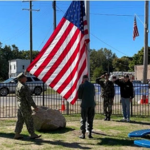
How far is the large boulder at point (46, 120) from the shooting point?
28.8ft

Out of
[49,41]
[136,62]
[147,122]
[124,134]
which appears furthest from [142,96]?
[136,62]

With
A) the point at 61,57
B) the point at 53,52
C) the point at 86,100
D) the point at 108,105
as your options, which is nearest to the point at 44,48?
the point at 53,52

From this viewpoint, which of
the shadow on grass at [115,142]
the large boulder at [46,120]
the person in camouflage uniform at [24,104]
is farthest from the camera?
the large boulder at [46,120]

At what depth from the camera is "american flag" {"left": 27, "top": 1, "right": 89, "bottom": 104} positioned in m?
8.36

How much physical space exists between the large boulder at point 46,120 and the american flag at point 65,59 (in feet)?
3.16

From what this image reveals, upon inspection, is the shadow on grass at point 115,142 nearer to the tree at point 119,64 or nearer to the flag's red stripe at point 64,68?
Answer: the flag's red stripe at point 64,68

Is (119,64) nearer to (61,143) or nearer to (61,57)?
(61,57)

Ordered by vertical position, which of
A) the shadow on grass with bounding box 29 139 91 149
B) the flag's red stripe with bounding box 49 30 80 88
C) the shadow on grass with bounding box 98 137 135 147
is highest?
the flag's red stripe with bounding box 49 30 80 88

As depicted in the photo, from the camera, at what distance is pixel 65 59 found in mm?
8492

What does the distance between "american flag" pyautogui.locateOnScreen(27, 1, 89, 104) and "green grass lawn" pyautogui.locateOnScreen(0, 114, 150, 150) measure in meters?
1.18

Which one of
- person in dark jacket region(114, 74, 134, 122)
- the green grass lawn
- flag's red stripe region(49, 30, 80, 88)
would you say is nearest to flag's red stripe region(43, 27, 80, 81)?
flag's red stripe region(49, 30, 80, 88)

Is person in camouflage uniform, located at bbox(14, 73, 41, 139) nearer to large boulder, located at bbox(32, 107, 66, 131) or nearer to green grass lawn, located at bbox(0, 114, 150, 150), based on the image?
green grass lawn, located at bbox(0, 114, 150, 150)

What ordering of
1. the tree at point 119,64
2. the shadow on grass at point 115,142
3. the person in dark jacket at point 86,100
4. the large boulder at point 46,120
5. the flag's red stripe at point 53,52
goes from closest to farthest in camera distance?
1. the shadow on grass at point 115,142
2. the person in dark jacket at point 86,100
3. the flag's red stripe at point 53,52
4. the large boulder at point 46,120
5. the tree at point 119,64

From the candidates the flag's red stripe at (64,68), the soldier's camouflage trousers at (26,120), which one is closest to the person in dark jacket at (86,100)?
the flag's red stripe at (64,68)
